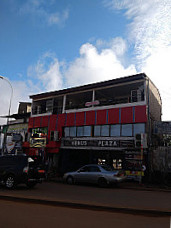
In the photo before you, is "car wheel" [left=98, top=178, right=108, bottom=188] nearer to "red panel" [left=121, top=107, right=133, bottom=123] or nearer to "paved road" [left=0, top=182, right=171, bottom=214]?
"paved road" [left=0, top=182, right=171, bottom=214]

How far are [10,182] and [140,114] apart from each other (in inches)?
460

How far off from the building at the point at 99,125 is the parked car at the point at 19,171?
8167mm

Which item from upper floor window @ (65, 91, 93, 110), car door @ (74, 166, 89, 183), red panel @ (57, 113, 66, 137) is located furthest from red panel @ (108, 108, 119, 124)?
car door @ (74, 166, 89, 183)

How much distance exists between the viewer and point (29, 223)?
4922 mm

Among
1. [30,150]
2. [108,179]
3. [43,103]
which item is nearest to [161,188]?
[108,179]

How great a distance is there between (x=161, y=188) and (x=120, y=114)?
7573 mm

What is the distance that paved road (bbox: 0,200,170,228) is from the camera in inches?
192

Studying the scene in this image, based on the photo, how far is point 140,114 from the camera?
1770 cm

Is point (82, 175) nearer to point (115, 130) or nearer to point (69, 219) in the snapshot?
point (115, 130)

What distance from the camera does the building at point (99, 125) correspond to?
1748 centimetres

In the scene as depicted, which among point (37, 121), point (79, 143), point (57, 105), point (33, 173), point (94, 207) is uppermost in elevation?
point (57, 105)

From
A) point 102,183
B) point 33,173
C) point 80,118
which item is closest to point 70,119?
A: point 80,118

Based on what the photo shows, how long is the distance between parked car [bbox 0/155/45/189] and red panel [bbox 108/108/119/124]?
31.2ft

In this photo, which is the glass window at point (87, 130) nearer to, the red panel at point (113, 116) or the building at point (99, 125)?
the building at point (99, 125)
